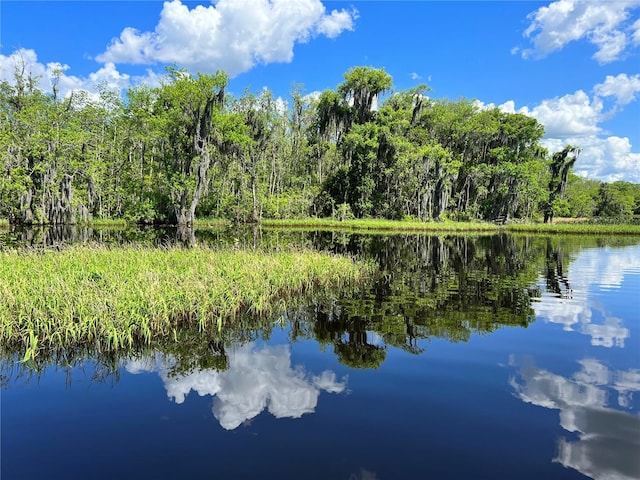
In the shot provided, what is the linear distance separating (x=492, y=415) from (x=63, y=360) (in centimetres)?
731

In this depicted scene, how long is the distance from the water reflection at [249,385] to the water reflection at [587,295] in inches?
280

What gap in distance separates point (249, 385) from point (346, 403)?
5.57 ft

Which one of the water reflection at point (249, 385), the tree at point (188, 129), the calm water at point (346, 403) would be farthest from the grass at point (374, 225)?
the water reflection at point (249, 385)

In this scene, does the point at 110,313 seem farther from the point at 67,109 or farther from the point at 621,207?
the point at 621,207

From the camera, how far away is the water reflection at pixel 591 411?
4.96 meters

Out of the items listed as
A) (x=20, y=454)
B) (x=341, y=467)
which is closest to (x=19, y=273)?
(x=20, y=454)

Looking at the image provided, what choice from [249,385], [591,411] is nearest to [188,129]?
[249,385]

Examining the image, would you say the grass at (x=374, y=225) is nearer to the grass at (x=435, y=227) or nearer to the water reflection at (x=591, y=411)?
the grass at (x=435, y=227)

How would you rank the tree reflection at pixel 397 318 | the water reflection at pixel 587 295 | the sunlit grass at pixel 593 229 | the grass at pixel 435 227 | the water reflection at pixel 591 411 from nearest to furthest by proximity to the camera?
the water reflection at pixel 591 411
the tree reflection at pixel 397 318
the water reflection at pixel 587 295
the sunlit grass at pixel 593 229
the grass at pixel 435 227

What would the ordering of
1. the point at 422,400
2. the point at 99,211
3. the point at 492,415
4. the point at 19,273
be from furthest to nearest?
1. the point at 99,211
2. the point at 19,273
3. the point at 422,400
4. the point at 492,415

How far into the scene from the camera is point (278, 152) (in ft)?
201

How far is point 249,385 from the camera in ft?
22.9

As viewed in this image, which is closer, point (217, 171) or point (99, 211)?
point (99, 211)

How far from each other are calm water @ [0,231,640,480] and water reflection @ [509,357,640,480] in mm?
24
